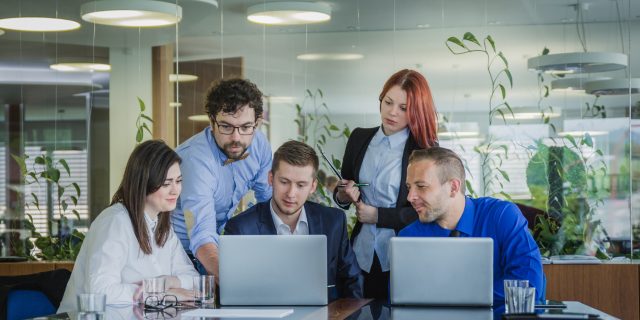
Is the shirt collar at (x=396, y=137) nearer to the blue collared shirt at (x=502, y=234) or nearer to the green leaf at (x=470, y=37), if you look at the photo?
the blue collared shirt at (x=502, y=234)

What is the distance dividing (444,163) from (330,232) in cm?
61

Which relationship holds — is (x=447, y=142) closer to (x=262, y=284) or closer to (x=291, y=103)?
(x=291, y=103)

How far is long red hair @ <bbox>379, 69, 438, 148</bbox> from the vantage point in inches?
174

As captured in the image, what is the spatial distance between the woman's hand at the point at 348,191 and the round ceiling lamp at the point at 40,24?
389 cm

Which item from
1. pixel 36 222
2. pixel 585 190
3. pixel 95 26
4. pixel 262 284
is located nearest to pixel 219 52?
pixel 95 26

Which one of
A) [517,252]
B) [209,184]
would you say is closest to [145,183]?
[209,184]

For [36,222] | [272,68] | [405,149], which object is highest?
[272,68]

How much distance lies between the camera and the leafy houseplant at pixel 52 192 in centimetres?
748

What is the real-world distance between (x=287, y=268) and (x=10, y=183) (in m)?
5.05

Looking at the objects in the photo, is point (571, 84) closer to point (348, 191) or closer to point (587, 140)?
point (587, 140)

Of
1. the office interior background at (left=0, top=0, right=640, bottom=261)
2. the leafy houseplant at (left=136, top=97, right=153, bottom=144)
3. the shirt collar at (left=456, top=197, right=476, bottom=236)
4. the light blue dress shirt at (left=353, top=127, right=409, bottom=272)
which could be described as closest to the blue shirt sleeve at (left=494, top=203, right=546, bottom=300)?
the shirt collar at (left=456, top=197, right=476, bottom=236)

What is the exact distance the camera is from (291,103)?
7.34 metres

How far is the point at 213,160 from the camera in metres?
4.34

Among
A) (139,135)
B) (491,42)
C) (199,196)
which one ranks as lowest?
(199,196)
